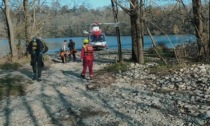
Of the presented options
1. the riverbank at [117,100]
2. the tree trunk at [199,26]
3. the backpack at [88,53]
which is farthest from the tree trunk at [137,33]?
the backpack at [88,53]

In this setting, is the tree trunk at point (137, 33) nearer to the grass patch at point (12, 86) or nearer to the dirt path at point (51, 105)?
the dirt path at point (51, 105)

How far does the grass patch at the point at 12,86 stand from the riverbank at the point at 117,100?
24 centimetres

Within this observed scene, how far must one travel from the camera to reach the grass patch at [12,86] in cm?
1454

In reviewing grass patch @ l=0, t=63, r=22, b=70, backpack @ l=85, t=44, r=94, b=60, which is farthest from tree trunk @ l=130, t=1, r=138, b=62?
grass patch @ l=0, t=63, r=22, b=70

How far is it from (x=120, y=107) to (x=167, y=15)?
8.50 metres

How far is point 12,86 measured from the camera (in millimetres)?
15820

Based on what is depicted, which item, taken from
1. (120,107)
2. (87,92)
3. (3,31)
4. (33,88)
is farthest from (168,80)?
(3,31)

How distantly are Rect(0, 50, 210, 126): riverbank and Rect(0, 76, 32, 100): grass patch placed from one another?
0.79ft

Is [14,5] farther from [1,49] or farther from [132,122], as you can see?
[132,122]

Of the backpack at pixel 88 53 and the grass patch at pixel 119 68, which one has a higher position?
the backpack at pixel 88 53

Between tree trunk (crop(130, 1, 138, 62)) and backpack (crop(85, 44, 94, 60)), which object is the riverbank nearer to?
backpack (crop(85, 44, 94, 60))

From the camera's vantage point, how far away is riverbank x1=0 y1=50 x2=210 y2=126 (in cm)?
1003

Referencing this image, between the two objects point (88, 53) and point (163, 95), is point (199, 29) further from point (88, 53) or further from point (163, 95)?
point (163, 95)

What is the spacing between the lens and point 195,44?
22.1 m
